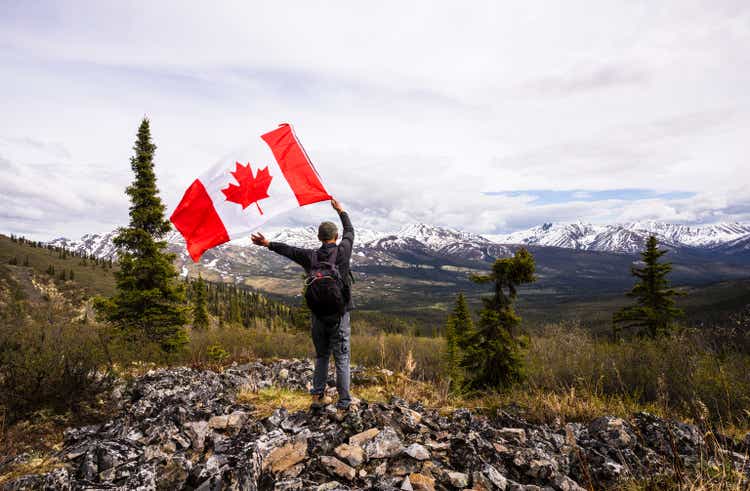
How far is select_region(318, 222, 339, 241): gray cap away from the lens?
5.33 meters

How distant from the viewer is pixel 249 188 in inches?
266

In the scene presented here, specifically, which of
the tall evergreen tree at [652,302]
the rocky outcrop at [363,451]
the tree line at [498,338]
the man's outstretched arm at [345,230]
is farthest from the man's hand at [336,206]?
the tall evergreen tree at [652,302]

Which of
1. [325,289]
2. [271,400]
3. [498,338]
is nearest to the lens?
[325,289]

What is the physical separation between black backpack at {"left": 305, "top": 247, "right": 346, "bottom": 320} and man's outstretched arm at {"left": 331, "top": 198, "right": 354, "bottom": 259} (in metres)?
0.27

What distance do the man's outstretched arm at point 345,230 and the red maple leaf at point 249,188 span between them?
1.59 meters

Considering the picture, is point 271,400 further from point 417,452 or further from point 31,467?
point 417,452

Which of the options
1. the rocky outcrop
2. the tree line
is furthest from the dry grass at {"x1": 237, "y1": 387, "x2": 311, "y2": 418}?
the tree line

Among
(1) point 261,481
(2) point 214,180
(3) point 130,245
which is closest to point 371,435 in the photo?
(1) point 261,481

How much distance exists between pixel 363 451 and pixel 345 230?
309 cm

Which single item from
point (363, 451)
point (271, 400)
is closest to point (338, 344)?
point (363, 451)

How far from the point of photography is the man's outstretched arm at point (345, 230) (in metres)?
5.39

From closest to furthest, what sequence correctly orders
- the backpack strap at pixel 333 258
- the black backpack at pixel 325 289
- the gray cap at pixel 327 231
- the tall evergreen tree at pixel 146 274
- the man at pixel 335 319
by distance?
the black backpack at pixel 325 289 → the backpack strap at pixel 333 258 → the man at pixel 335 319 → the gray cap at pixel 327 231 → the tall evergreen tree at pixel 146 274

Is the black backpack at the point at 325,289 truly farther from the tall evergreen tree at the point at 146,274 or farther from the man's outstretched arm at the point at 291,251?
the tall evergreen tree at the point at 146,274

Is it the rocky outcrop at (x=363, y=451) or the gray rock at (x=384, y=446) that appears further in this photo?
the gray rock at (x=384, y=446)
